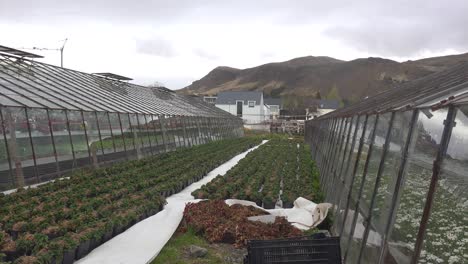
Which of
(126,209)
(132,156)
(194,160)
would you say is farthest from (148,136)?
(126,209)

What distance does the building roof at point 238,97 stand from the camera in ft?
273

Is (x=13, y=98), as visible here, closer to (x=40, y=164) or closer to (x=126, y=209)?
(x=40, y=164)

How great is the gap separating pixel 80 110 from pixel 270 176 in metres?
8.12

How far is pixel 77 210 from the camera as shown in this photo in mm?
9180

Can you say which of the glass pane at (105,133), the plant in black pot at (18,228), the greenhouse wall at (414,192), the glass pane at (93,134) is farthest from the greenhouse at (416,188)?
the glass pane at (105,133)

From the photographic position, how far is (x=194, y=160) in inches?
776

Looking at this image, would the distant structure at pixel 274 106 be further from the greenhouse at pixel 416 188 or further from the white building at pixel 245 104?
the greenhouse at pixel 416 188

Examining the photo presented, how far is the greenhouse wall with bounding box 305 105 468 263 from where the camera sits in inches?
131

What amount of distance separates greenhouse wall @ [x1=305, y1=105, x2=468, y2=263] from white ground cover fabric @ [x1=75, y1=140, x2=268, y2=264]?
137 inches

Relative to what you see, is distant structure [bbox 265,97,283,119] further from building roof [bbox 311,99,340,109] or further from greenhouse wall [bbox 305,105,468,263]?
greenhouse wall [bbox 305,105,468,263]

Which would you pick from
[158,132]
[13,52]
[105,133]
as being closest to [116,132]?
[105,133]

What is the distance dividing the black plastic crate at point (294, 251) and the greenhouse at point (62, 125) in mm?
9649

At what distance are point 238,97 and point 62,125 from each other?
2739 inches

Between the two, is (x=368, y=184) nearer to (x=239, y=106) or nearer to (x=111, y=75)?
(x=111, y=75)
